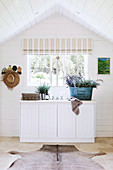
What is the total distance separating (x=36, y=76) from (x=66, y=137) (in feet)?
5.23

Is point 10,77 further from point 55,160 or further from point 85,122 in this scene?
point 55,160

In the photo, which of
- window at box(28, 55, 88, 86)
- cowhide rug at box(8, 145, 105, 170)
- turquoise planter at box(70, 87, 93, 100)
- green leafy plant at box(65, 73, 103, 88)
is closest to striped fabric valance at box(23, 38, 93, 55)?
window at box(28, 55, 88, 86)

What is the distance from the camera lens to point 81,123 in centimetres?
456

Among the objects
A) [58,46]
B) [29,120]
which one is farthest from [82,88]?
[29,120]

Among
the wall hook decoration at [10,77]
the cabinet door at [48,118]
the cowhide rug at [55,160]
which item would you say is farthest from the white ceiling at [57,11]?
the cowhide rug at [55,160]

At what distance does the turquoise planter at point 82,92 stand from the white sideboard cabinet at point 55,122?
209 millimetres

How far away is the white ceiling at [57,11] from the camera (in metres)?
3.29

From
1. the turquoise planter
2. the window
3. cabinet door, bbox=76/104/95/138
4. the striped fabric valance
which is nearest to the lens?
cabinet door, bbox=76/104/95/138

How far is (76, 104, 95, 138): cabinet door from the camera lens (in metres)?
4.55

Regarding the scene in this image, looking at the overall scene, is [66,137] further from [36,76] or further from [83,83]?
[36,76]

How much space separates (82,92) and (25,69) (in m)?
1.40

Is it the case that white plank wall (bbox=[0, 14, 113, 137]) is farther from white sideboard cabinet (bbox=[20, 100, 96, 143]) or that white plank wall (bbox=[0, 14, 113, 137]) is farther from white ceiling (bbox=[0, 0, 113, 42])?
white sideboard cabinet (bbox=[20, 100, 96, 143])

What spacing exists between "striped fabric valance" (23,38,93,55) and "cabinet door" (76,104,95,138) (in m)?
1.30

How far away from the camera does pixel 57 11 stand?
484 centimetres
